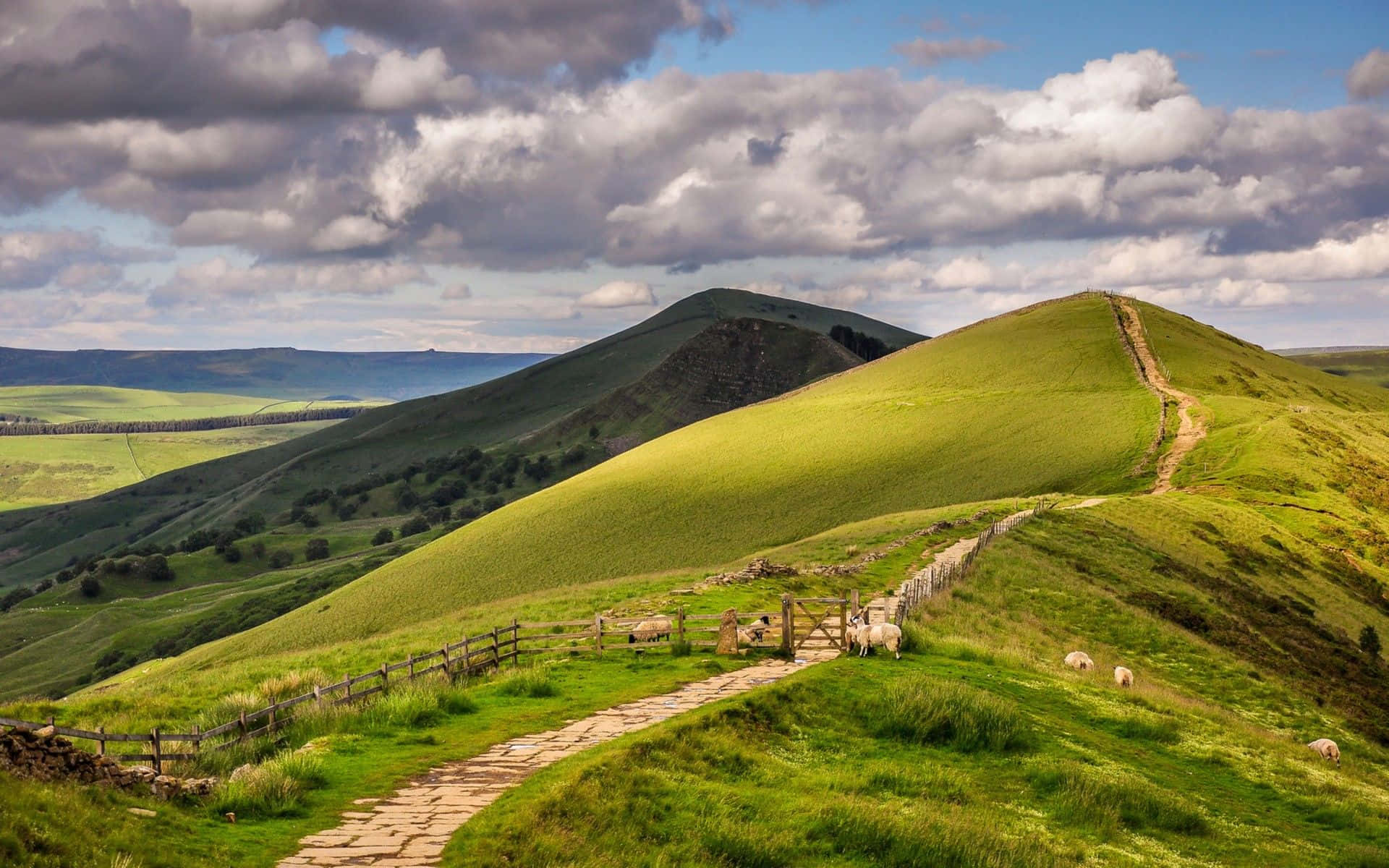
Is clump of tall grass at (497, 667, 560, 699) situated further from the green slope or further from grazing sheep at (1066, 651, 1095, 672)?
the green slope

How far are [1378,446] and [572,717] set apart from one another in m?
89.2

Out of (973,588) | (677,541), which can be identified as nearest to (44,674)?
(677,541)

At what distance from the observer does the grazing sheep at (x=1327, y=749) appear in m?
27.2

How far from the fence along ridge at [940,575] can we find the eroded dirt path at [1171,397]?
22.3m

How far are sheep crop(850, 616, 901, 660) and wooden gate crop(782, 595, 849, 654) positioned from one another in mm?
512

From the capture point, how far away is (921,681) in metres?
23.0

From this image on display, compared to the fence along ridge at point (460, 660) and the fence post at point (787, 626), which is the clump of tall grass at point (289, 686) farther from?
the fence post at point (787, 626)

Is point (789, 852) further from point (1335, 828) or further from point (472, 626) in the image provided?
point (472, 626)

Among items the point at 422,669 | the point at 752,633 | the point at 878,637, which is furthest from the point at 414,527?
the point at 878,637

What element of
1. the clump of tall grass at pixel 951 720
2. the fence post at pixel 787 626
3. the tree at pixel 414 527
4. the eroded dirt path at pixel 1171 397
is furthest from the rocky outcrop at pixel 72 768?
the tree at pixel 414 527

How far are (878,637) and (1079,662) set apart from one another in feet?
29.1

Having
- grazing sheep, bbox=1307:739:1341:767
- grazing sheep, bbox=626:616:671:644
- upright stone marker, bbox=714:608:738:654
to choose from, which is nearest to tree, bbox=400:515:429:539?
grazing sheep, bbox=626:616:671:644

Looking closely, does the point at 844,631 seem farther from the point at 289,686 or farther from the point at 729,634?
the point at 289,686

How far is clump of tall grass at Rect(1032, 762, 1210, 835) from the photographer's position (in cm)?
1797
